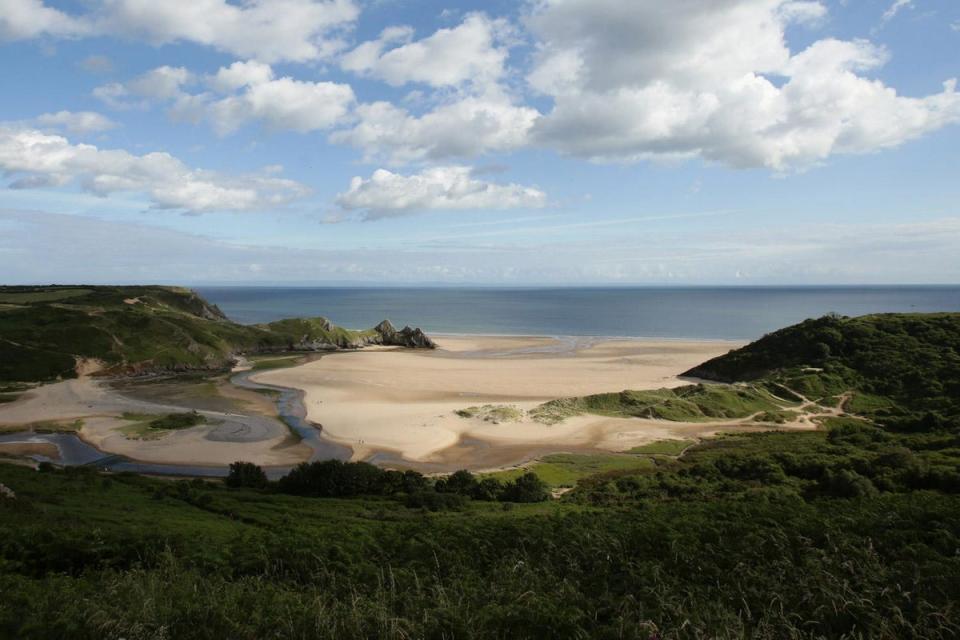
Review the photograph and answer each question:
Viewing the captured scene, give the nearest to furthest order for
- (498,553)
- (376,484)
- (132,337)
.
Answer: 1. (498,553)
2. (376,484)
3. (132,337)

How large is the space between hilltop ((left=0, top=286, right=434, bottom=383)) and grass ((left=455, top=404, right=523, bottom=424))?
55.7 m

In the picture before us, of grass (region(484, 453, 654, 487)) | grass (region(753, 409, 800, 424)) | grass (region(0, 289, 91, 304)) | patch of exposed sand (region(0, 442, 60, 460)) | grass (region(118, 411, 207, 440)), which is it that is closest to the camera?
grass (region(484, 453, 654, 487))

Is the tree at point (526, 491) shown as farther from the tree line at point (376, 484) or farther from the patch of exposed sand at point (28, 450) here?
the patch of exposed sand at point (28, 450)

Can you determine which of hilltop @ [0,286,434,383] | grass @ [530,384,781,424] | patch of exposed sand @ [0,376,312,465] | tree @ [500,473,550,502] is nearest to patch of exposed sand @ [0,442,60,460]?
patch of exposed sand @ [0,376,312,465]

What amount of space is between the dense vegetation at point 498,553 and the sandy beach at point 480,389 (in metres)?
9.50

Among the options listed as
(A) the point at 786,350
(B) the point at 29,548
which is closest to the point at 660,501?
(B) the point at 29,548

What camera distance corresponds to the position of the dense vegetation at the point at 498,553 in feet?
34.9

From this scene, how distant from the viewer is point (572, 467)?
133 feet

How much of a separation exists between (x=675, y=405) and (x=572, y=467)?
2058 cm

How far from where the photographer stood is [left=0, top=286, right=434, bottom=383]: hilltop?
81.7 m

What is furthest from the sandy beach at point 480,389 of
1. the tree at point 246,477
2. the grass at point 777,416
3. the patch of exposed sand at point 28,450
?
the patch of exposed sand at point 28,450

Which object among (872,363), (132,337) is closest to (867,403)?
(872,363)

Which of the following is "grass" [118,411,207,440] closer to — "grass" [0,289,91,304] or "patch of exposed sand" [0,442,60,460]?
"patch of exposed sand" [0,442,60,460]

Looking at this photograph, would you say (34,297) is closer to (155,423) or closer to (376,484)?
(155,423)
